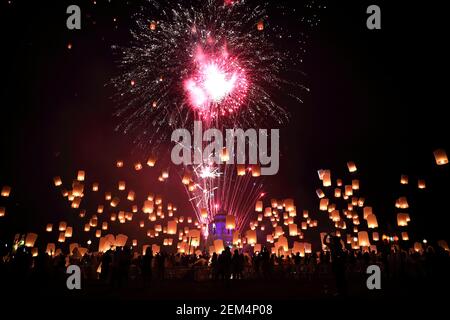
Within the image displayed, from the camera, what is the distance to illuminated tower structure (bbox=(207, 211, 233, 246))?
28263mm

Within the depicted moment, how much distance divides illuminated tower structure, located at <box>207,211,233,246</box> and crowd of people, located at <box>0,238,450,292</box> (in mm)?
12655

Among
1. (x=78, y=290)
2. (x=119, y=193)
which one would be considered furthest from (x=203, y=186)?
(x=78, y=290)

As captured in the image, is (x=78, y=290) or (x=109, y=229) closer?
(x=78, y=290)

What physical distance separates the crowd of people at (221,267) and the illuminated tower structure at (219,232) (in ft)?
41.5

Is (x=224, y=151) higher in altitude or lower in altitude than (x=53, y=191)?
higher

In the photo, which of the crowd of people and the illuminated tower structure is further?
the illuminated tower structure

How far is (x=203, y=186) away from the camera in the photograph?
28203 millimetres

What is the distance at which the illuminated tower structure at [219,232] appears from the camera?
1113 inches

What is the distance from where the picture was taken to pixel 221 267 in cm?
1128

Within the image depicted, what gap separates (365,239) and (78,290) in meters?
16.0

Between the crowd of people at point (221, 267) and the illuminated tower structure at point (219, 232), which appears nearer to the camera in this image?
the crowd of people at point (221, 267)

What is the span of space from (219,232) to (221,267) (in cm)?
1874
